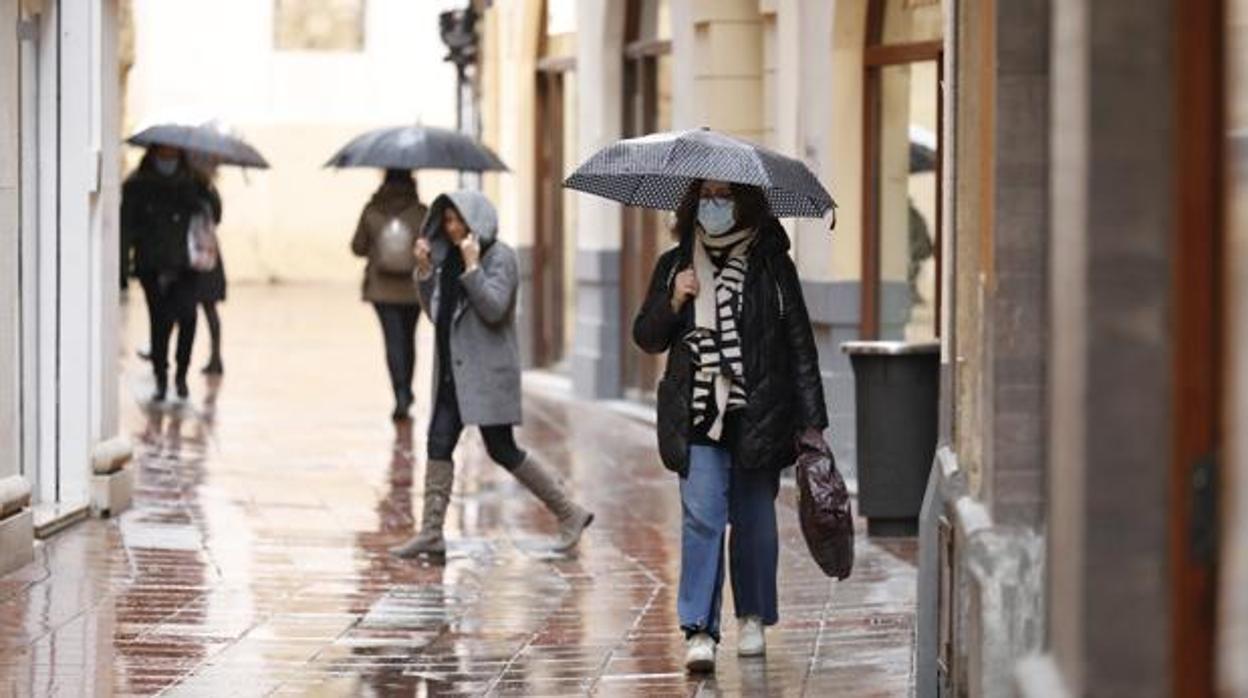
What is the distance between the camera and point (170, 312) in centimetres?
2155

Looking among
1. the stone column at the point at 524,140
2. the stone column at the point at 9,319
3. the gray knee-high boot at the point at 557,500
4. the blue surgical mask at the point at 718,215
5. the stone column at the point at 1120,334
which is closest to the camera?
the stone column at the point at 1120,334

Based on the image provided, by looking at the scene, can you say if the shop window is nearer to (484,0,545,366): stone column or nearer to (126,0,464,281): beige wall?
(484,0,545,366): stone column

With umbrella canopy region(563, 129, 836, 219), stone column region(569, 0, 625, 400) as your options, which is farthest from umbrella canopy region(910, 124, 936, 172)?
umbrella canopy region(563, 129, 836, 219)

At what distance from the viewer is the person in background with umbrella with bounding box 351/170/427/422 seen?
2014cm

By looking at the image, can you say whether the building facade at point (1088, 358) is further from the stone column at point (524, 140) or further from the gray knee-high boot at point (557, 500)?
the stone column at point (524, 140)

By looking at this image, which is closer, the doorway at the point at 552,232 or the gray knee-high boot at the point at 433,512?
the gray knee-high boot at the point at 433,512

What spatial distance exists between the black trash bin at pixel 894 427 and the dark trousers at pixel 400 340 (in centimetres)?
660

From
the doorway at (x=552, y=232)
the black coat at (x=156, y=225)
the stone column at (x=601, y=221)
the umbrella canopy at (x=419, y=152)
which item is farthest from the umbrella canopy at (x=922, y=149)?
the doorway at (x=552, y=232)

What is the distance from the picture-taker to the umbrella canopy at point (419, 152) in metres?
19.1

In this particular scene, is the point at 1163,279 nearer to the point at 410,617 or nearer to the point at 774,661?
the point at 774,661

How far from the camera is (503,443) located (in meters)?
13.7

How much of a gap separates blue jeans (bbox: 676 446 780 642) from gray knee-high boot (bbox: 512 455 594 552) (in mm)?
3027

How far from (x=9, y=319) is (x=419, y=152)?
641cm

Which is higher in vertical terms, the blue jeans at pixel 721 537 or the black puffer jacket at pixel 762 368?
the black puffer jacket at pixel 762 368
